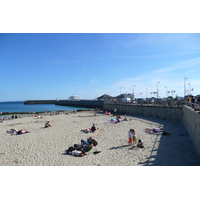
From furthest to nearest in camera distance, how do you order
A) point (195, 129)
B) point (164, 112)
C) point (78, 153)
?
point (164, 112), point (195, 129), point (78, 153)

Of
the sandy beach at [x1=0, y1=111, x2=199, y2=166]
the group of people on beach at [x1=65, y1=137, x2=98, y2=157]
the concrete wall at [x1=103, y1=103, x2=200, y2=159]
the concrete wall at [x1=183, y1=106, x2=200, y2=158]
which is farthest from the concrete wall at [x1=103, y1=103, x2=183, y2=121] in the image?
the group of people on beach at [x1=65, y1=137, x2=98, y2=157]

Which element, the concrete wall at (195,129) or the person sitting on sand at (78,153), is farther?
the person sitting on sand at (78,153)

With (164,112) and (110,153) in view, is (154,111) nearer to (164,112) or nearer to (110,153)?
(164,112)

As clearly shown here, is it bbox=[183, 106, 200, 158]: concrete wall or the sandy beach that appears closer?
the sandy beach

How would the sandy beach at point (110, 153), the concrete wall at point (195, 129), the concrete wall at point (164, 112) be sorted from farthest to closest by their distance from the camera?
1. the concrete wall at point (164, 112)
2. the concrete wall at point (195, 129)
3. the sandy beach at point (110, 153)

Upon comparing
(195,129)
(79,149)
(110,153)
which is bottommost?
(110,153)

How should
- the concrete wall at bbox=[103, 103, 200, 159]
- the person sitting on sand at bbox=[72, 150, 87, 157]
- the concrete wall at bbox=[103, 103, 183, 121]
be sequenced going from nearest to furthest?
1. the person sitting on sand at bbox=[72, 150, 87, 157]
2. the concrete wall at bbox=[103, 103, 200, 159]
3. the concrete wall at bbox=[103, 103, 183, 121]

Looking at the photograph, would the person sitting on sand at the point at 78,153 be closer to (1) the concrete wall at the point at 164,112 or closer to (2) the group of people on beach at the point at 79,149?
(2) the group of people on beach at the point at 79,149

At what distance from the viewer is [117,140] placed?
33.6 feet

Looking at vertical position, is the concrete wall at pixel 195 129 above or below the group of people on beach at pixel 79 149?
above

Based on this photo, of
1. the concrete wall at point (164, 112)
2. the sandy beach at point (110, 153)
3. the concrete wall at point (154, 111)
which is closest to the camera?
the sandy beach at point (110, 153)

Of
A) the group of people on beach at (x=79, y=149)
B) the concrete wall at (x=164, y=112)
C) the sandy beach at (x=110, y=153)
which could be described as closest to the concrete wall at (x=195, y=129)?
the sandy beach at (x=110, y=153)

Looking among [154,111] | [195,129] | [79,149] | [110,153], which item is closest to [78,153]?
[79,149]

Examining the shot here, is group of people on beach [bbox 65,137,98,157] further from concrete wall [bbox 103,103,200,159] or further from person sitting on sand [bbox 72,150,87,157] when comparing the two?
concrete wall [bbox 103,103,200,159]
